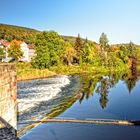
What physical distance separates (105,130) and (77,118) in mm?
6285

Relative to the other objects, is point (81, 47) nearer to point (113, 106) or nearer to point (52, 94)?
point (52, 94)

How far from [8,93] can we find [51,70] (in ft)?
287

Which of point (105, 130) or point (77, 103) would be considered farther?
point (77, 103)

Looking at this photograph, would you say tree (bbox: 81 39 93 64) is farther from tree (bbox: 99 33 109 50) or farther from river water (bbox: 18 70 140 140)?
river water (bbox: 18 70 140 140)

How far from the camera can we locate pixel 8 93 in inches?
706

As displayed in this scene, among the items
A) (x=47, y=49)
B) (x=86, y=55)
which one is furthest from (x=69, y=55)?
(x=47, y=49)

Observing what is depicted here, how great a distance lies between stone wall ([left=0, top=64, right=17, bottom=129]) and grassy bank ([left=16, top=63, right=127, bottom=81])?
59.3m

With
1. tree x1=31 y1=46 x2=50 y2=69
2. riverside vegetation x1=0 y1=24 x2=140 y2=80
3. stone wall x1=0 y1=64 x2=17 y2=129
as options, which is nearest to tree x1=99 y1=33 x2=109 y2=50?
riverside vegetation x1=0 y1=24 x2=140 y2=80

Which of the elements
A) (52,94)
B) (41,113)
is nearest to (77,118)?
(41,113)

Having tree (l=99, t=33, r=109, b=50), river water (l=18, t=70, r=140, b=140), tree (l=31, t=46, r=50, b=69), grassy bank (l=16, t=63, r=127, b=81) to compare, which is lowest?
river water (l=18, t=70, r=140, b=140)

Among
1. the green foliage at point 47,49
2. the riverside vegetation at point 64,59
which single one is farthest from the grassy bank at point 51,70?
the green foliage at point 47,49

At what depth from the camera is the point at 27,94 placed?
5238cm

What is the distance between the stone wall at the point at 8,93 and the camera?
1697cm

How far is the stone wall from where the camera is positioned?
1697 centimetres
